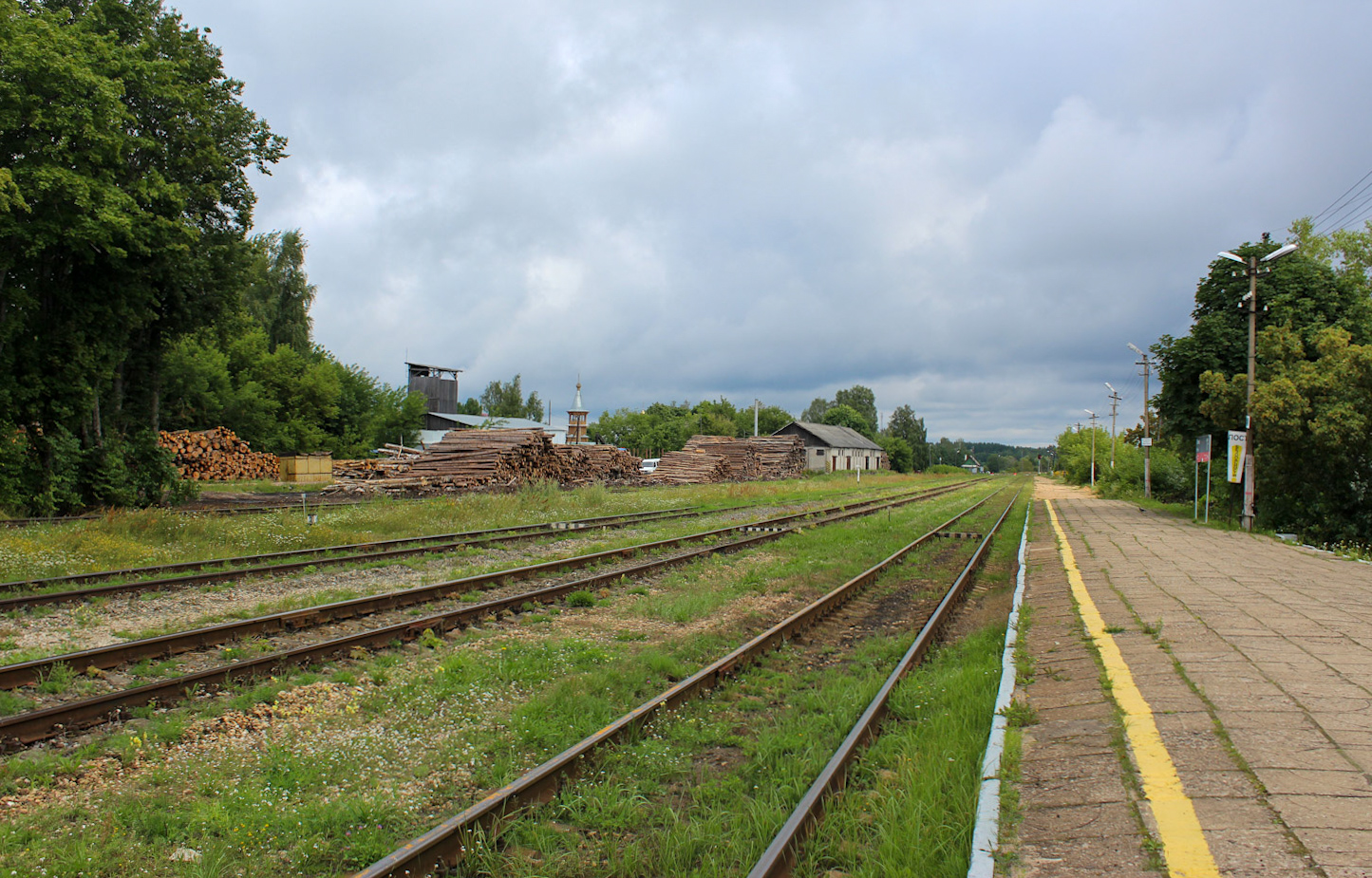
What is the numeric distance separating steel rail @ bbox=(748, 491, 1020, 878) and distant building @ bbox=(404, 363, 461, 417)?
61174 millimetres

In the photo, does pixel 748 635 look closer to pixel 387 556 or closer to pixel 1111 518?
pixel 387 556

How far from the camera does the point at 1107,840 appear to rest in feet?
10.9

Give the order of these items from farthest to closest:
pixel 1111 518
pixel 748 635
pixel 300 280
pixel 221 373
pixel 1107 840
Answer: pixel 300 280, pixel 221 373, pixel 1111 518, pixel 748 635, pixel 1107 840

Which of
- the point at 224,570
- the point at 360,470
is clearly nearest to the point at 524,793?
the point at 224,570

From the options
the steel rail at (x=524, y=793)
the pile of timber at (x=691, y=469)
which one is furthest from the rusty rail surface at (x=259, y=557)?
the pile of timber at (x=691, y=469)

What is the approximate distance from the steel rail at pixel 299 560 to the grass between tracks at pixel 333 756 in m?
4.91

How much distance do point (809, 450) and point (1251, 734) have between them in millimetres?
66274

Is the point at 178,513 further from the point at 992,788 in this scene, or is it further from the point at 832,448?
the point at 832,448

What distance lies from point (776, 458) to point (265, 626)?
41.0 m

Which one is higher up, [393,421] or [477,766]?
[393,421]

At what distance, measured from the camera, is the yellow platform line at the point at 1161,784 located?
3.05 m

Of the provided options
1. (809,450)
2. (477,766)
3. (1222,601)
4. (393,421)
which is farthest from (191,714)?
(809,450)

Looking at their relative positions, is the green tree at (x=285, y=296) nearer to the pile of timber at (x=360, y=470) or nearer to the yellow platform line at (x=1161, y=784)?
the pile of timber at (x=360, y=470)

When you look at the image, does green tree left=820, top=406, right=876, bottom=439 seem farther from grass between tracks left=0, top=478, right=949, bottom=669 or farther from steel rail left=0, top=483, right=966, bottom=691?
steel rail left=0, top=483, right=966, bottom=691
